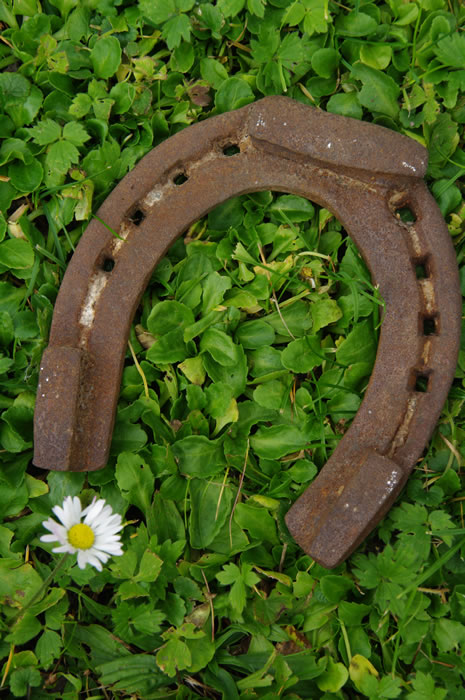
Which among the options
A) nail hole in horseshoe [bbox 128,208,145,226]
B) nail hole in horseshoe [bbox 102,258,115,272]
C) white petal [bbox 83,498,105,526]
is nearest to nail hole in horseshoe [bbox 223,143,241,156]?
nail hole in horseshoe [bbox 128,208,145,226]

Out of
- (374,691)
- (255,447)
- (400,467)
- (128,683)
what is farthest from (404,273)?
(128,683)

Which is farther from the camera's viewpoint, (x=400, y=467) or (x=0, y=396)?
(x=0, y=396)

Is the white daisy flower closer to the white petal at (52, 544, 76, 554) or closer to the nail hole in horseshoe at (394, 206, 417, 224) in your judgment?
the white petal at (52, 544, 76, 554)

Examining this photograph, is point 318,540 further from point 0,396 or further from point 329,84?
point 329,84

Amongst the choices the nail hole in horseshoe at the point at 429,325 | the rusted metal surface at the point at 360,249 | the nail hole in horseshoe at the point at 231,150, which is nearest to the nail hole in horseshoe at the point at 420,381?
the rusted metal surface at the point at 360,249

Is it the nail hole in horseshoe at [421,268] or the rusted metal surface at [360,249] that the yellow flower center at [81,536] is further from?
the nail hole in horseshoe at [421,268]

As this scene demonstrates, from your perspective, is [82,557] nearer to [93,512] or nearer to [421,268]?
[93,512]
